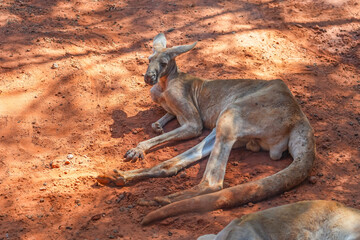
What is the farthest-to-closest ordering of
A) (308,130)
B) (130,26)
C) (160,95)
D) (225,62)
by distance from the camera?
(130,26), (225,62), (160,95), (308,130)

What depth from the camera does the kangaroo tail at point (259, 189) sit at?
3.88 m

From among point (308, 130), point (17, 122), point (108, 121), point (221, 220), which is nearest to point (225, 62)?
point (108, 121)

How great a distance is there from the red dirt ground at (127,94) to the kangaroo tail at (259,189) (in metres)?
0.07

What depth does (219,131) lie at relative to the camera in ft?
15.5

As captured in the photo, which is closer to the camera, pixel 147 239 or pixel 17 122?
pixel 147 239

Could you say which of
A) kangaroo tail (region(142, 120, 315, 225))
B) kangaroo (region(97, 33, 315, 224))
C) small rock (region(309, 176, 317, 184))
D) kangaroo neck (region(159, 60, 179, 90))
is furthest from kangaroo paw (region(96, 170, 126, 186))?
small rock (region(309, 176, 317, 184))

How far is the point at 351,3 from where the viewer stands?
8539 mm

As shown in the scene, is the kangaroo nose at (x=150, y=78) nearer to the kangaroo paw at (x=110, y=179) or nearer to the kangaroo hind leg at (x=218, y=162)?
the kangaroo hind leg at (x=218, y=162)

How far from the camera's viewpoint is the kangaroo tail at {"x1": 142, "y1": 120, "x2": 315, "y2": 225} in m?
Answer: 3.88

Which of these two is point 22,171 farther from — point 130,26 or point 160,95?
point 130,26

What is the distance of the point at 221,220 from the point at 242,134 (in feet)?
3.92

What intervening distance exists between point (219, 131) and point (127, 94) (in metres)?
2.05

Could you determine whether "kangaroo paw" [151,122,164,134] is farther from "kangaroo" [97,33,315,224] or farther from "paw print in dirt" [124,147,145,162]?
"paw print in dirt" [124,147,145,162]

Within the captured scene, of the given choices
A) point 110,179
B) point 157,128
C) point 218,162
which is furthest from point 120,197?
point 157,128
